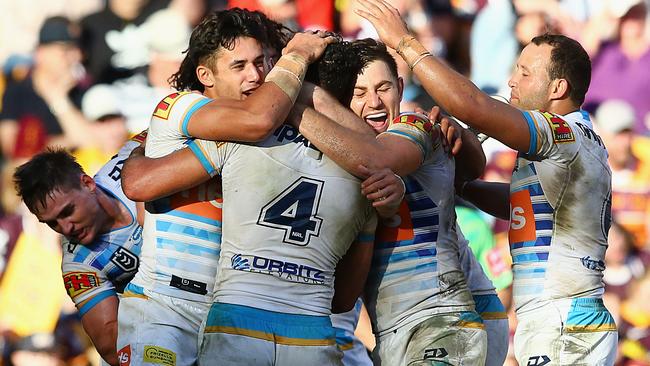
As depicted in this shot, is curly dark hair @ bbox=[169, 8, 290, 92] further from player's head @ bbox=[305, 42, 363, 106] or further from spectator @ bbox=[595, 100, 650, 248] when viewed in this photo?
spectator @ bbox=[595, 100, 650, 248]

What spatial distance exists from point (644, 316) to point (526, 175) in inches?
186

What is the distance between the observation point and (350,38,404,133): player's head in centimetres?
563

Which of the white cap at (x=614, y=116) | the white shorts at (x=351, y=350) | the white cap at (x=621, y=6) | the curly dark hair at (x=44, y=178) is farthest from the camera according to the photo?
the white cap at (x=621, y=6)

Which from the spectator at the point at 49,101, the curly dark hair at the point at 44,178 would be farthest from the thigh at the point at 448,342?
the spectator at the point at 49,101

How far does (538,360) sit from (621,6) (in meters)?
5.74

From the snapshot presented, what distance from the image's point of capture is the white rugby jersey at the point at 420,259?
5.49 metres

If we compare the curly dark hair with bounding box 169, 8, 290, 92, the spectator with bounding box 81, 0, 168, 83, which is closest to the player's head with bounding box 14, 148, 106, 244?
the curly dark hair with bounding box 169, 8, 290, 92

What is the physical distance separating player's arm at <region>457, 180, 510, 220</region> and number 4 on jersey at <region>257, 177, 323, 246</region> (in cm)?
154

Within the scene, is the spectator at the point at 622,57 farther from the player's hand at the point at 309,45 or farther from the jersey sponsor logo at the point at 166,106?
the jersey sponsor logo at the point at 166,106

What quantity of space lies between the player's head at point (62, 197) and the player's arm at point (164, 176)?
1.32 metres

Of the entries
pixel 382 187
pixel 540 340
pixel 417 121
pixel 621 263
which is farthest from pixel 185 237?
pixel 621 263

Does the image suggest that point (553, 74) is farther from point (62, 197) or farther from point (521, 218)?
point (62, 197)

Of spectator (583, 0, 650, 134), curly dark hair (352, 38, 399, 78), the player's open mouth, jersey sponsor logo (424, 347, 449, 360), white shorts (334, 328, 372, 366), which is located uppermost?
spectator (583, 0, 650, 134)

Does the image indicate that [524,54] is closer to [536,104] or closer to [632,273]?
[536,104]
